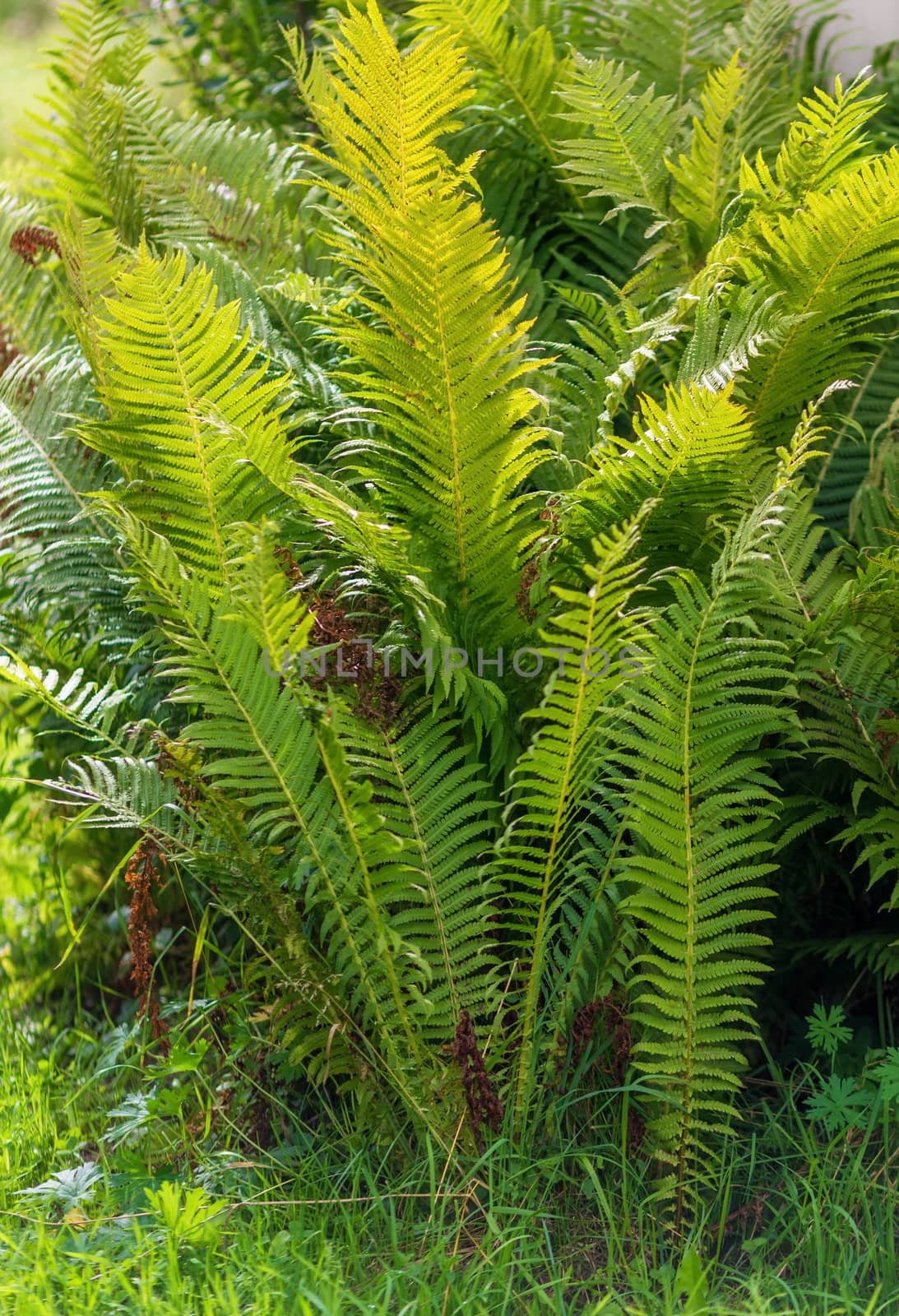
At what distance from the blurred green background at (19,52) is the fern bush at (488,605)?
19.2 feet

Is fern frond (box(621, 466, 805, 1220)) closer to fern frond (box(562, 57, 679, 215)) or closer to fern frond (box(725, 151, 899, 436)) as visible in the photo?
fern frond (box(725, 151, 899, 436))

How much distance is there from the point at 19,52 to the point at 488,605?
8.99 meters

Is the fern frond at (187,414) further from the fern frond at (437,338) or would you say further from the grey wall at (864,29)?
the grey wall at (864,29)

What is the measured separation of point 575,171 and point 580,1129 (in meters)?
1.87

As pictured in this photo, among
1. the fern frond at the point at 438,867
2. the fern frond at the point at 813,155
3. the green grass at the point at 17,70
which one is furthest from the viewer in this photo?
the green grass at the point at 17,70

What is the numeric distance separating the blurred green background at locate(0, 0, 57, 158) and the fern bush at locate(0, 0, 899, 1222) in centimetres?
586

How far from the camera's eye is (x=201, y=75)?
3.53 m

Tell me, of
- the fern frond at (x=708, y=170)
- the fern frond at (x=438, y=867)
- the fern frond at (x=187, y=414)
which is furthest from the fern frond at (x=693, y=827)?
the fern frond at (x=708, y=170)

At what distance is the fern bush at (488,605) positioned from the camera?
5.64 feet

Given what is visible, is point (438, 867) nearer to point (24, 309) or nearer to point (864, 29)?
point (24, 309)

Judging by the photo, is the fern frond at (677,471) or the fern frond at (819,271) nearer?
the fern frond at (677,471)

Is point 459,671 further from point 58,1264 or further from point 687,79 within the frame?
point 687,79

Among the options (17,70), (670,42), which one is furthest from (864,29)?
(17,70)

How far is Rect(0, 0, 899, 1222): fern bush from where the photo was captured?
67.6 inches
